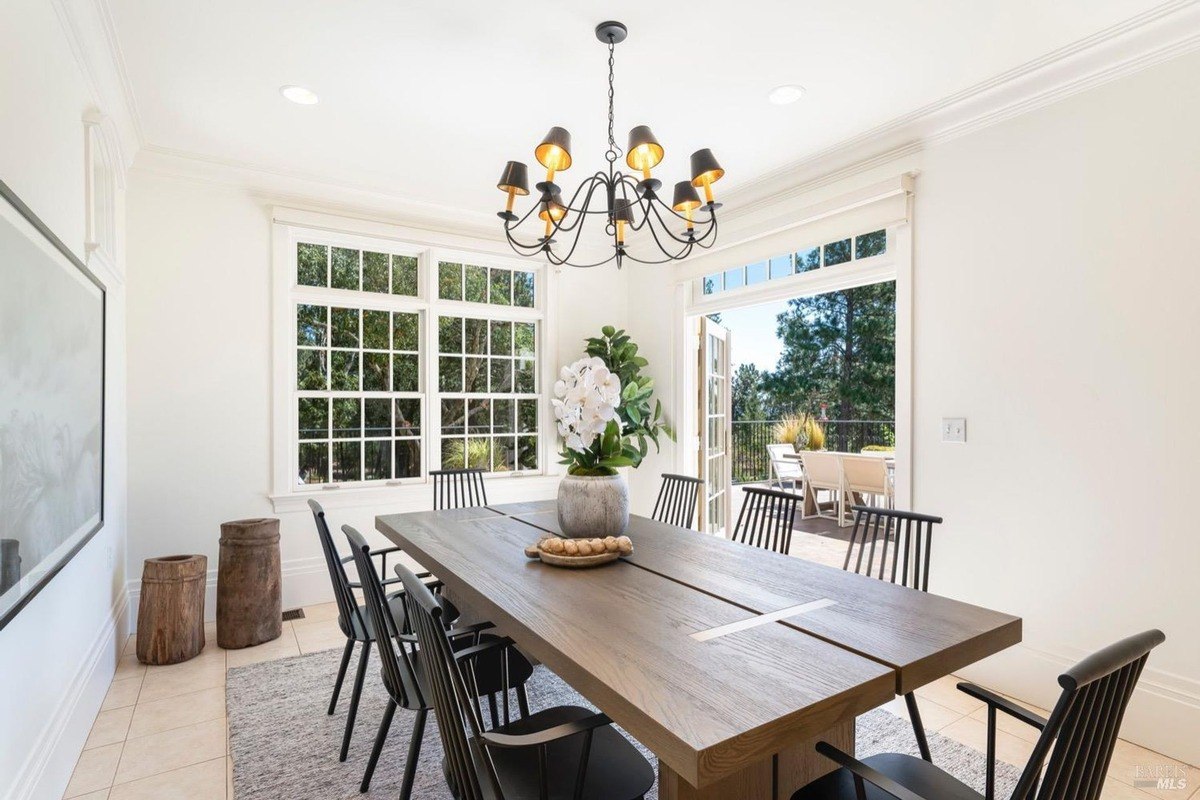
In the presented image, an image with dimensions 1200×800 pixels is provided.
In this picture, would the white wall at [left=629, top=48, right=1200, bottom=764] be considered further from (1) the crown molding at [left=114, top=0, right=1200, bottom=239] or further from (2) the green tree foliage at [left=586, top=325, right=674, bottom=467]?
(2) the green tree foliage at [left=586, top=325, right=674, bottom=467]

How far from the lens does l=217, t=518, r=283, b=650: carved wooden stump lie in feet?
11.5

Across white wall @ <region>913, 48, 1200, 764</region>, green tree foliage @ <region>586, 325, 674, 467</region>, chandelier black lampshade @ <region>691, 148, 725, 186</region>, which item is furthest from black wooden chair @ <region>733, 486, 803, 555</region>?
green tree foliage @ <region>586, 325, 674, 467</region>

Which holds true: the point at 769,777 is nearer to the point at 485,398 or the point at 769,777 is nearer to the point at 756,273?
the point at 756,273

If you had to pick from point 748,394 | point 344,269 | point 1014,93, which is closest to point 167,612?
point 344,269

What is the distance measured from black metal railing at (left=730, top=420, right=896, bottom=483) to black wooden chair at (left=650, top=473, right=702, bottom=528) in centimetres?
567

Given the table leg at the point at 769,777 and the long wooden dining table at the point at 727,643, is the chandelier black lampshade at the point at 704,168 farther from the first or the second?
A: the table leg at the point at 769,777

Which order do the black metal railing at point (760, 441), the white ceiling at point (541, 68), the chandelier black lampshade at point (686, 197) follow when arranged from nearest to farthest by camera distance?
1. the white ceiling at point (541, 68)
2. the chandelier black lampshade at point (686, 197)
3. the black metal railing at point (760, 441)

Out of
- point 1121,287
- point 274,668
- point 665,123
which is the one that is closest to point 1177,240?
point 1121,287

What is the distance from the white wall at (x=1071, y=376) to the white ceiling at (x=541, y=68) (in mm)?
427

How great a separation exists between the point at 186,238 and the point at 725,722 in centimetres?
418

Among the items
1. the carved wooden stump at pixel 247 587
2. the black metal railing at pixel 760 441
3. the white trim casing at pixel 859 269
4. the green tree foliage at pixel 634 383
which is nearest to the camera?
the white trim casing at pixel 859 269

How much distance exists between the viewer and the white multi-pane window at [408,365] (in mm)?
4348

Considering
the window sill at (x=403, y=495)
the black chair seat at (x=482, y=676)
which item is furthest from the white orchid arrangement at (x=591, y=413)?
the window sill at (x=403, y=495)

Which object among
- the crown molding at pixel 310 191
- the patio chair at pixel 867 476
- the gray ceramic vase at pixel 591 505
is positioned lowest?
the patio chair at pixel 867 476
